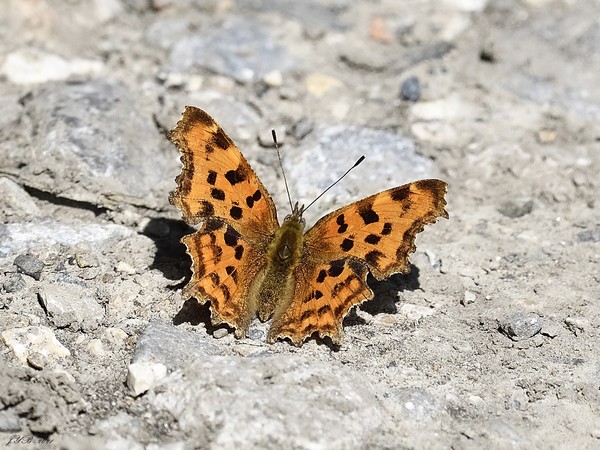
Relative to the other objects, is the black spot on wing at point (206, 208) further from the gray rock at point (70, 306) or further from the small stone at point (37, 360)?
the small stone at point (37, 360)

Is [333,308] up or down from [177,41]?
down

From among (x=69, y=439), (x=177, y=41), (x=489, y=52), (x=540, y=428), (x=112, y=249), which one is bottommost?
(x=69, y=439)

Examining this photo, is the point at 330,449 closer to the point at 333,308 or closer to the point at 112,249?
the point at 333,308

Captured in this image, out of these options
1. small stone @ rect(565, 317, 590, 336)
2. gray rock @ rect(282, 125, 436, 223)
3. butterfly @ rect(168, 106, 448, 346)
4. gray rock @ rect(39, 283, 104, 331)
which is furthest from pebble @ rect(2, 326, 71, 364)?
small stone @ rect(565, 317, 590, 336)

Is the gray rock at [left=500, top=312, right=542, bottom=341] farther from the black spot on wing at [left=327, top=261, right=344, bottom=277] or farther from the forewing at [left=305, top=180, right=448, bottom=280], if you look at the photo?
the black spot on wing at [left=327, top=261, right=344, bottom=277]

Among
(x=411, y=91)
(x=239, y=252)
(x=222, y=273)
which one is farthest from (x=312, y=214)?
(x=411, y=91)

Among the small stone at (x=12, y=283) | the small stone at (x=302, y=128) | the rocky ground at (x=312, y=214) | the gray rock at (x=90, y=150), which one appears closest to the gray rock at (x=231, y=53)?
the rocky ground at (x=312, y=214)

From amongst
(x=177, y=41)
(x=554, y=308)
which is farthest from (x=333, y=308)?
(x=177, y=41)
